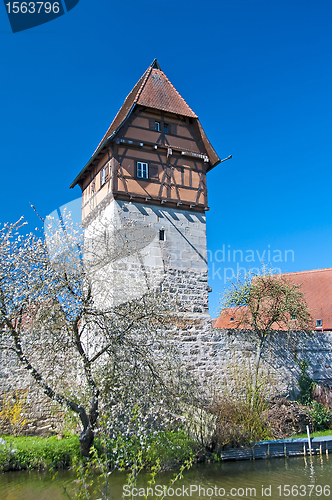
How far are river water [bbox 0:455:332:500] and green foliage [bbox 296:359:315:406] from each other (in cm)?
305

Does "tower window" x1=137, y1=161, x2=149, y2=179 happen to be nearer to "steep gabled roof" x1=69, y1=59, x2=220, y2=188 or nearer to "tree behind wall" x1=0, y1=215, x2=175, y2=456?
"steep gabled roof" x1=69, y1=59, x2=220, y2=188

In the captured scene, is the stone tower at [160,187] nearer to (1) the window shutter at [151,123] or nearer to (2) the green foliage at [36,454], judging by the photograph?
(1) the window shutter at [151,123]

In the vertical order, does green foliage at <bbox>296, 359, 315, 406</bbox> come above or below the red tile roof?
below

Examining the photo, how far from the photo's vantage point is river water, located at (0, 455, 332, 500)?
645 cm

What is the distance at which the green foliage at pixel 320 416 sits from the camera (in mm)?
10688

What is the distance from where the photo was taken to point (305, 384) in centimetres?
1138

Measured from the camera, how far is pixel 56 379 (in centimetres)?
706

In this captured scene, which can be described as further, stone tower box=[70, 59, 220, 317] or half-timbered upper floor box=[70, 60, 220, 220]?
half-timbered upper floor box=[70, 60, 220, 220]

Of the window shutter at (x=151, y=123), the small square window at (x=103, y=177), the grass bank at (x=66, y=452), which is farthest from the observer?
the window shutter at (x=151, y=123)

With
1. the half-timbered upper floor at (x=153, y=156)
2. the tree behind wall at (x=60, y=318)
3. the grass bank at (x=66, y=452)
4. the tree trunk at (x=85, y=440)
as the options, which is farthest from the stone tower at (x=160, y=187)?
the tree trunk at (x=85, y=440)

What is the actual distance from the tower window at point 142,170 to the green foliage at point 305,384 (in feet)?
22.7

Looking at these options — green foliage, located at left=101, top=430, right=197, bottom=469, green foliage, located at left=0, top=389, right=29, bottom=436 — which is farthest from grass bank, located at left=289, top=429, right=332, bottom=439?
green foliage, located at left=0, top=389, right=29, bottom=436

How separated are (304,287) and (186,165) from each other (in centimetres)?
879

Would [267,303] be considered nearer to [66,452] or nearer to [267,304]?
[267,304]
